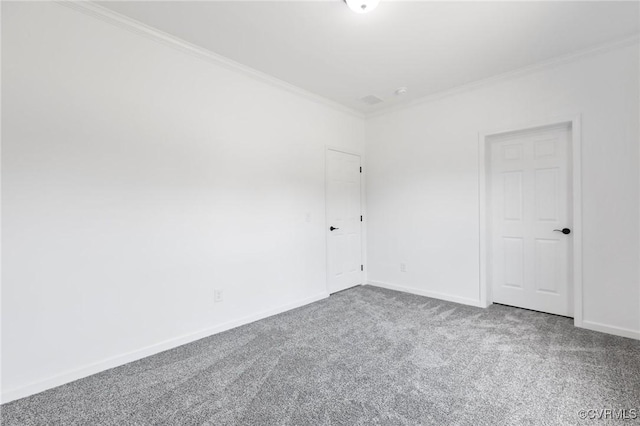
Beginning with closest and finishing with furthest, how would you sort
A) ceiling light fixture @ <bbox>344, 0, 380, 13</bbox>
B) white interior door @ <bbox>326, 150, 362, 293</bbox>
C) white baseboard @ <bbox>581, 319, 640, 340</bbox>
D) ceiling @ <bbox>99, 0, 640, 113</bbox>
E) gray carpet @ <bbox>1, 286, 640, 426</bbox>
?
gray carpet @ <bbox>1, 286, 640, 426</bbox> < ceiling light fixture @ <bbox>344, 0, 380, 13</bbox> < ceiling @ <bbox>99, 0, 640, 113</bbox> < white baseboard @ <bbox>581, 319, 640, 340</bbox> < white interior door @ <bbox>326, 150, 362, 293</bbox>

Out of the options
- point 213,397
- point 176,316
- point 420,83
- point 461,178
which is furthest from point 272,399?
point 420,83

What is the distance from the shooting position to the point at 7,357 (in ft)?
6.28

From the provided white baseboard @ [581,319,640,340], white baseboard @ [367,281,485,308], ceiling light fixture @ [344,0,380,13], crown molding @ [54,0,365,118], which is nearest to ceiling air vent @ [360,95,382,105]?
crown molding @ [54,0,365,118]

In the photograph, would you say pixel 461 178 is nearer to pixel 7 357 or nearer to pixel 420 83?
pixel 420 83

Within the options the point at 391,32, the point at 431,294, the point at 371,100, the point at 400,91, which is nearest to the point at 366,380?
the point at 431,294

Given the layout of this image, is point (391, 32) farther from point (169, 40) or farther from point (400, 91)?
point (169, 40)

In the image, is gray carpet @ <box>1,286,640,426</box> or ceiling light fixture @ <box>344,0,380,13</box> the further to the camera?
ceiling light fixture @ <box>344,0,380,13</box>

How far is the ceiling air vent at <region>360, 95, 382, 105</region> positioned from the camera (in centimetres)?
401

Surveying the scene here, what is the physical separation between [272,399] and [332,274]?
93.2 inches

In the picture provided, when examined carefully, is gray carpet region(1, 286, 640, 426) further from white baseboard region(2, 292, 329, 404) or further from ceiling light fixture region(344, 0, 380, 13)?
ceiling light fixture region(344, 0, 380, 13)

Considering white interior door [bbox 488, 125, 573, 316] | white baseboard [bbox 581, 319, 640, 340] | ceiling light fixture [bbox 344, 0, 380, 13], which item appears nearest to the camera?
ceiling light fixture [bbox 344, 0, 380, 13]

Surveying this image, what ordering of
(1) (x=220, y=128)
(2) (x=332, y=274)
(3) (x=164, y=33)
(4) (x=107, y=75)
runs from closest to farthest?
1. (4) (x=107, y=75)
2. (3) (x=164, y=33)
3. (1) (x=220, y=128)
4. (2) (x=332, y=274)

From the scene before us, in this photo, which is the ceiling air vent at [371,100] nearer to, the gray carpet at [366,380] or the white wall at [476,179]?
the white wall at [476,179]

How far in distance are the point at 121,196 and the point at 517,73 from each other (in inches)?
163
